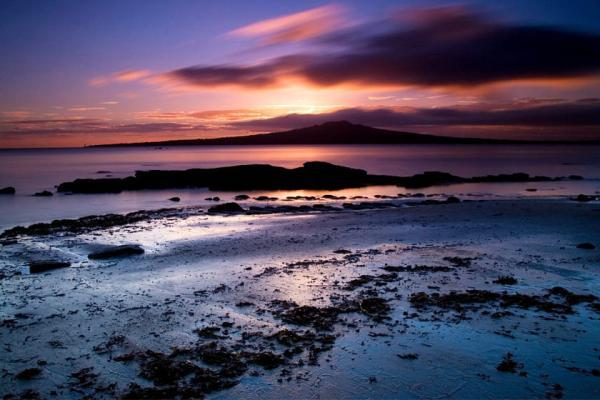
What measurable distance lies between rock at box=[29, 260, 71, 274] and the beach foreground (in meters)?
0.40

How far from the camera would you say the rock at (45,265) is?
14.1 m

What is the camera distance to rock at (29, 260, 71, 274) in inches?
555

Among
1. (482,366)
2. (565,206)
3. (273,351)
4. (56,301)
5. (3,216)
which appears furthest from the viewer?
(3,216)

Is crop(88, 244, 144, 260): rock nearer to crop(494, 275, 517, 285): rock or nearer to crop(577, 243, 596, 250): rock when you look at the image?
crop(494, 275, 517, 285): rock

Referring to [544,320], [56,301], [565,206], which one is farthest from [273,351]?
[565,206]

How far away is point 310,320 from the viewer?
9297 mm

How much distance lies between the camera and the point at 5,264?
15352 millimetres

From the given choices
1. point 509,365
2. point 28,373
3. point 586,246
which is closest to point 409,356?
point 509,365

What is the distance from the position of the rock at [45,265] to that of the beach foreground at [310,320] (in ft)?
1.30

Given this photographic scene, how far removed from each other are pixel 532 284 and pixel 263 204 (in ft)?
81.5

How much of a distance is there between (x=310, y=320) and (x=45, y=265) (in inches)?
398

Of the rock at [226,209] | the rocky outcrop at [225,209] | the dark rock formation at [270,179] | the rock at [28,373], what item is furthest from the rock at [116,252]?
the dark rock formation at [270,179]

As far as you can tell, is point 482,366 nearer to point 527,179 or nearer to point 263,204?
point 263,204

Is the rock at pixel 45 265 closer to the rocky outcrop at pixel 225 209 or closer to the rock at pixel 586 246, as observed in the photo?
the rocky outcrop at pixel 225 209
